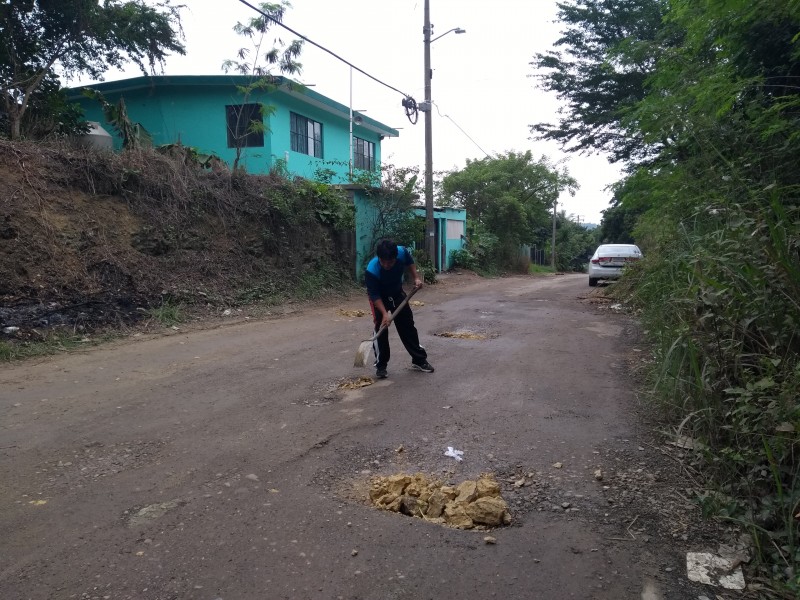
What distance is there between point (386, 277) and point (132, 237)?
237 inches

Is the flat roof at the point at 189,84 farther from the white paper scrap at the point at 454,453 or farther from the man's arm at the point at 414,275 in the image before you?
the white paper scrap at the point at 454,453

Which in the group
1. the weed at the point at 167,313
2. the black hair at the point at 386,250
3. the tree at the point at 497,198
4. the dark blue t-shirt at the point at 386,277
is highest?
the tree at the point at 497,198

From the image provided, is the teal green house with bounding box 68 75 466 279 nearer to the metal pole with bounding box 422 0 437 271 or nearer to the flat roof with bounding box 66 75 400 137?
the flat roof with bounding box 66 75 400 137

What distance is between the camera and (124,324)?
880 centimetres

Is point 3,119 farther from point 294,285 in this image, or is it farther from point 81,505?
point 81,505

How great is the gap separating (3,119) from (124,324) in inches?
257

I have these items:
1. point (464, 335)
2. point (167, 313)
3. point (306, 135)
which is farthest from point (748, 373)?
point (306, 135)

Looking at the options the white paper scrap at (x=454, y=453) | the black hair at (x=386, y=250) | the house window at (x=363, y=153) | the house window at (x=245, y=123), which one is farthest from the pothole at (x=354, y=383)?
the house window at (x=363, y=153)

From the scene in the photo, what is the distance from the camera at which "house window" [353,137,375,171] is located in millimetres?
24375

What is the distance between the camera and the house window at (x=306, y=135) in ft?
65.2

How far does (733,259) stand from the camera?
12.4ft

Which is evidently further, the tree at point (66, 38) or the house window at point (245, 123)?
the house window at point (245, 123)

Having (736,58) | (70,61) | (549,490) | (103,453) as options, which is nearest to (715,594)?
(549,490)

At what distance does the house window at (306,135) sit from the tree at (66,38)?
15.3 feet
